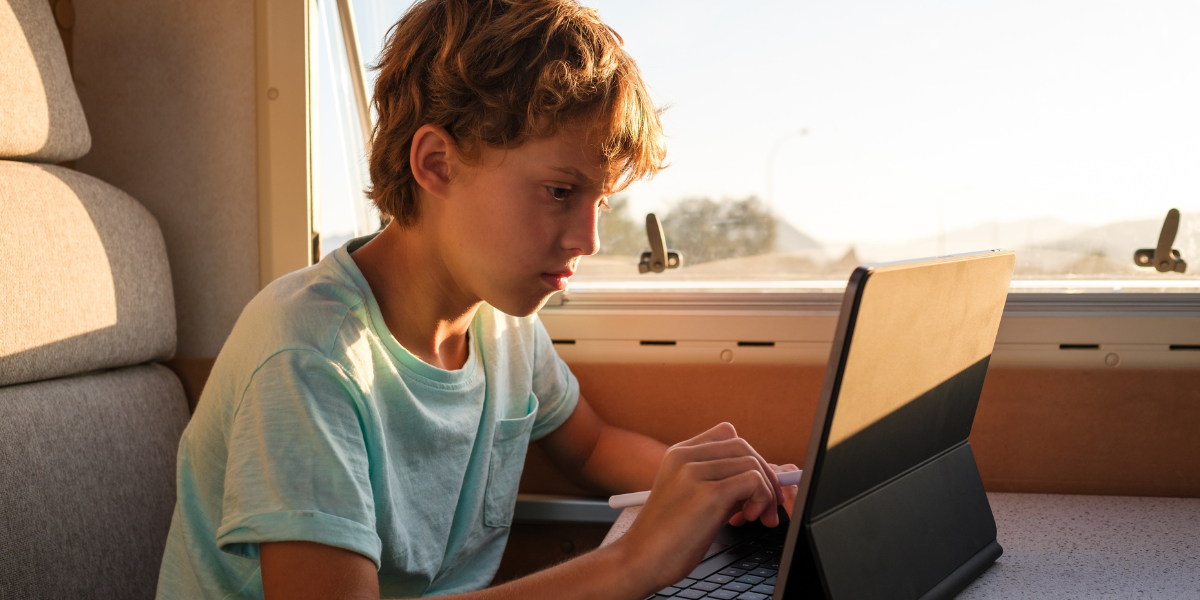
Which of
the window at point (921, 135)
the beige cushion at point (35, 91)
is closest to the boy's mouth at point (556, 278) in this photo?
the window at point (921, 135)

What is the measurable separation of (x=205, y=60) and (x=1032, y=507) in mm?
1506

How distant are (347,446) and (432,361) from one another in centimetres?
25

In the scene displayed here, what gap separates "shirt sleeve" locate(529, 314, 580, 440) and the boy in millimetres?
144

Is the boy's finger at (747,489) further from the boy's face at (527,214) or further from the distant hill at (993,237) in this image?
the distant hill at (993,237)

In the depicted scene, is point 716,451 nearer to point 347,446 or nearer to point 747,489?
point 747,489

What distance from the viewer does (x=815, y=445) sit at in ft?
2.02

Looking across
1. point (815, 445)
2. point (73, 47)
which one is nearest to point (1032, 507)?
point (815, 445)

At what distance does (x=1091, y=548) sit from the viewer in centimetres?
97

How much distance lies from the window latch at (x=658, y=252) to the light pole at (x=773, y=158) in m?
0.19

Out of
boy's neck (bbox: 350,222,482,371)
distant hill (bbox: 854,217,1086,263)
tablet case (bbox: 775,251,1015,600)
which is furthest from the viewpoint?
distant hill (bbox: 854,217,1086,263)

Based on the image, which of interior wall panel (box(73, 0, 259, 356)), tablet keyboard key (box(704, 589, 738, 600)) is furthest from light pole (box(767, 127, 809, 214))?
interior wall panel (box(73, 0, 259, 356))

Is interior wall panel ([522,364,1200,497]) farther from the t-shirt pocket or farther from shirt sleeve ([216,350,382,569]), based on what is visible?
shirt sleeve ([216,350,382,569])

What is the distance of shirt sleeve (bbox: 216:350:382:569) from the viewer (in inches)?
31.6

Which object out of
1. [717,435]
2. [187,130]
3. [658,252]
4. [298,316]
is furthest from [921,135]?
[187,130]
